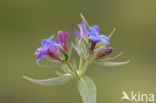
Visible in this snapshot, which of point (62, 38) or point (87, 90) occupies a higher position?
point (62, 38)

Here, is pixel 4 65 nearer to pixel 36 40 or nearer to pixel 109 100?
pixel 36 40

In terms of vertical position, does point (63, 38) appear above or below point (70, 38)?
above

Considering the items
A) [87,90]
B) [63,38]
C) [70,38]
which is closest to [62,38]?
[63,38]

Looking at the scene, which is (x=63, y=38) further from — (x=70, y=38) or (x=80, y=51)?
(x=70, y=38)

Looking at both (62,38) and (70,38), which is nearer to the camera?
(62,38)

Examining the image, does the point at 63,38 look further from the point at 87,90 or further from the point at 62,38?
the point at 87,90

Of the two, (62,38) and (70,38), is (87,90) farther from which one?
(70,38)

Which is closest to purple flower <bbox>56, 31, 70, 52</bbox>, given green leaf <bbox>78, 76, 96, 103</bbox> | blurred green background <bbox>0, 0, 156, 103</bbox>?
green leaf <bbox>78, 76, 96, 103</bbox>
